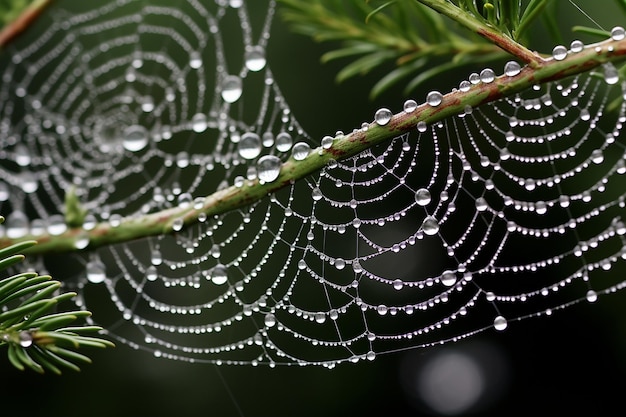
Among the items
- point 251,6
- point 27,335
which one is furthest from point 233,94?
point 251,6

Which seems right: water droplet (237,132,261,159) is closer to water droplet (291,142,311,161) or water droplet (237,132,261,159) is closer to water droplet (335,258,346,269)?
water droplet (291,142,311,161)

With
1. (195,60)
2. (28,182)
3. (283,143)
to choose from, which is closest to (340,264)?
(283,143)

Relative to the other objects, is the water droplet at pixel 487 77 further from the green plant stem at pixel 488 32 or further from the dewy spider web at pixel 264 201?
the dewy spider web at pixel 264 201

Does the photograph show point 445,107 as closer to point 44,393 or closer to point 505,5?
point 505,5

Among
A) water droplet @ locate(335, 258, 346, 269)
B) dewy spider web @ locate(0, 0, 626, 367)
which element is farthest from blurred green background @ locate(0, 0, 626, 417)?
water droplet @ locate(335, 258, 346, 269)

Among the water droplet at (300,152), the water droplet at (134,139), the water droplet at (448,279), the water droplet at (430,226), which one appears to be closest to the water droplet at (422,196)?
the water droplet at (430,226)
